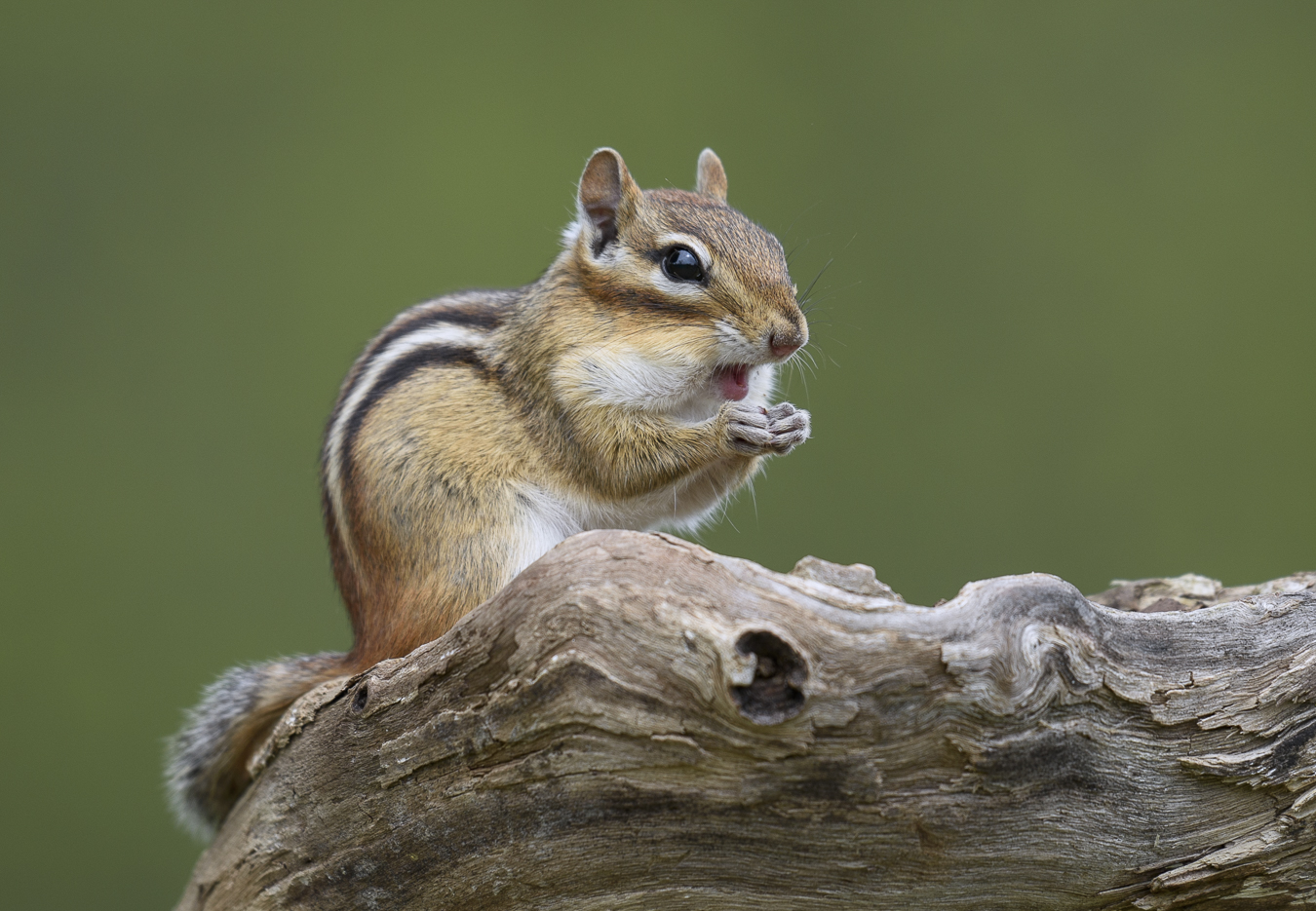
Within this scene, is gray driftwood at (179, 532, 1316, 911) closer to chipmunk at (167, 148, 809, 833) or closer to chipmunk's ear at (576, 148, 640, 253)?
chipmunk at (167, 148, 809, 833)

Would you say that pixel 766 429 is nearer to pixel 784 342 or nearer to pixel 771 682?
pixel 784 342

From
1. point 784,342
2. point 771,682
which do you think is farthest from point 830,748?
point 784,342

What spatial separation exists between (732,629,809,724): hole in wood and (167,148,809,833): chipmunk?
29.3 inches

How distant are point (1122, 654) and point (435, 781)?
3.93ft

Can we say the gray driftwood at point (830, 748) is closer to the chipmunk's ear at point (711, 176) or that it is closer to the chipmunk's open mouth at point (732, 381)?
the chipmunk's open mouth at point (732, 381)

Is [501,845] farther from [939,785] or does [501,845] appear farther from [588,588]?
[939,785]

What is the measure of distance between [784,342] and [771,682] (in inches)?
37.3

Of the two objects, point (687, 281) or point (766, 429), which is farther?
point (687, 281)

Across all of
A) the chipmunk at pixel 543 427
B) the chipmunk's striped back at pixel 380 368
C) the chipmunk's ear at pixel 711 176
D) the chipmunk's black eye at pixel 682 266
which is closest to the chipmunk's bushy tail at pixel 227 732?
the chipmunk at pixel 543 427

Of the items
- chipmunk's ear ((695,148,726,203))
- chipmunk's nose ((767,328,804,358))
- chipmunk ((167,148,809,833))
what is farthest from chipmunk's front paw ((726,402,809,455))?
chipmunk's ear ((695,148,726,203))

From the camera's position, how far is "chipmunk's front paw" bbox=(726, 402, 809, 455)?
7.72 feet

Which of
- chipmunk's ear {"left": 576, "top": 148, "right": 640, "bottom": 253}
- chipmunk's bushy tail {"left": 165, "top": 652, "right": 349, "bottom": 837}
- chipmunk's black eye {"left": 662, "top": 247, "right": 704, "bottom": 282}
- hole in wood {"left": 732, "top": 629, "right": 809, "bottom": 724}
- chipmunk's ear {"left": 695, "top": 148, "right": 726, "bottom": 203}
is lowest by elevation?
chipmunk's bushy tail {"left": 165, "top": 652, "right": 349, "bottom": 837}

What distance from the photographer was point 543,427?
259cm

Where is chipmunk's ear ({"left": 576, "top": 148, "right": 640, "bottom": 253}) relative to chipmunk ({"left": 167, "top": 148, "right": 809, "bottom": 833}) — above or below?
above
